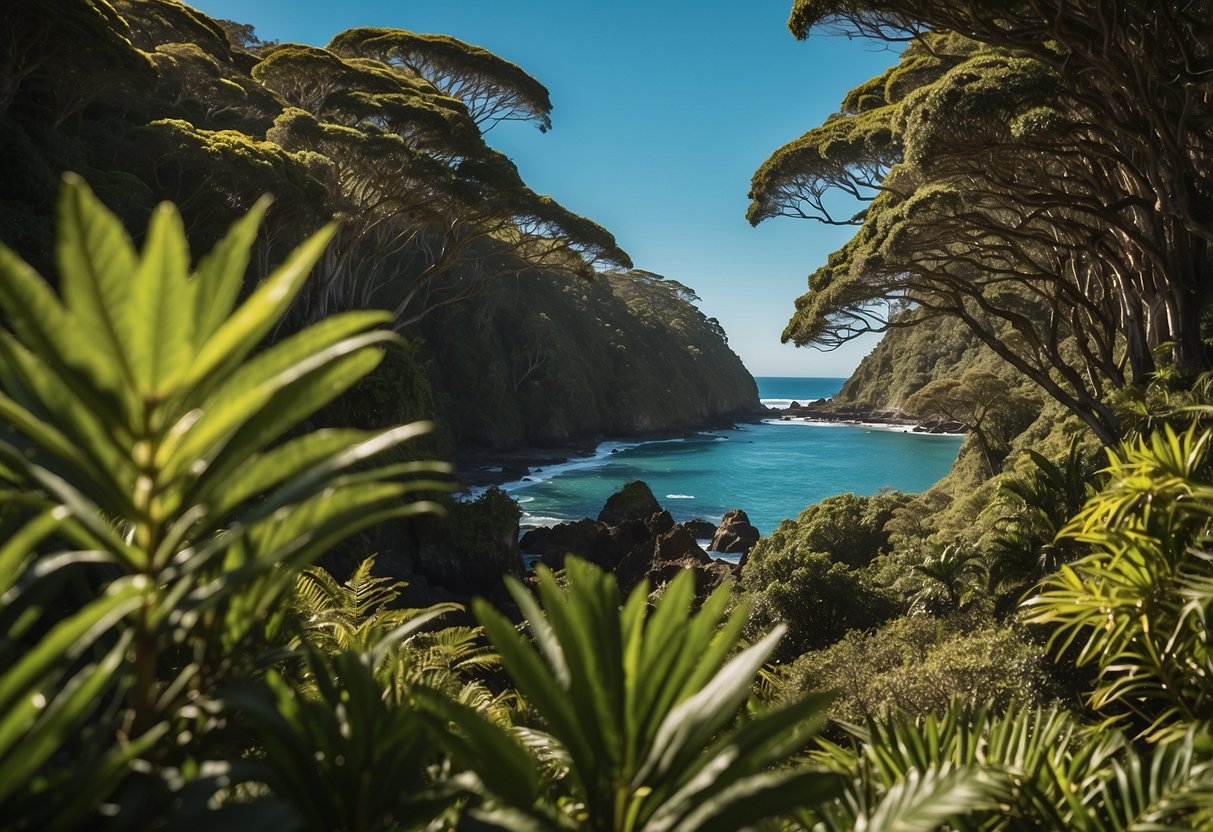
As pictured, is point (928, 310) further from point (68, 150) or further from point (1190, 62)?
point (68, 150)

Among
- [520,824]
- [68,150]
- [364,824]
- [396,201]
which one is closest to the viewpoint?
[520,824]

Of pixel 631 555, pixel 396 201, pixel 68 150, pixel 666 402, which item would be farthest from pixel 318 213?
pixel 666 402

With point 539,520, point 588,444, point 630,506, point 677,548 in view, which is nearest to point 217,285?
point 677,548

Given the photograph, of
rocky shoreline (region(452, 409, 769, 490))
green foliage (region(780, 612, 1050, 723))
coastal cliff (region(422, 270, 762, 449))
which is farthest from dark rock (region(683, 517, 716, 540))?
green foliage (region(780, 612, 1050, 723))

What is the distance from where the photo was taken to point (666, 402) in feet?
180

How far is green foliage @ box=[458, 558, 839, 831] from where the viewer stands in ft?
2.63

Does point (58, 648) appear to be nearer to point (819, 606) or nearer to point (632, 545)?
point (819, 606)

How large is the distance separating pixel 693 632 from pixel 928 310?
1029cm

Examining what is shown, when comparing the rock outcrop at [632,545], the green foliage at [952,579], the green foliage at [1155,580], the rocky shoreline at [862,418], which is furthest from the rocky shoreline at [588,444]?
the green foliage at [1155,580]

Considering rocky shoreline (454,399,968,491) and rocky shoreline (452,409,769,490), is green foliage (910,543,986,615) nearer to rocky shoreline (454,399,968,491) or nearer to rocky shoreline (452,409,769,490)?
rocky shoreline (454,399,968,491)

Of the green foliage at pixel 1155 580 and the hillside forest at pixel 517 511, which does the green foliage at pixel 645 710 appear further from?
the green foliage at pixel 1155 580

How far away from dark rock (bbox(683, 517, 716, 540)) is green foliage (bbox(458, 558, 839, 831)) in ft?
77.5

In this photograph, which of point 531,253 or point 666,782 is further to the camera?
point 531,253

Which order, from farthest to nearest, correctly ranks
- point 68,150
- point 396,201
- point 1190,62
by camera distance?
point 396,201 < point 68,150 < point 1190,62
